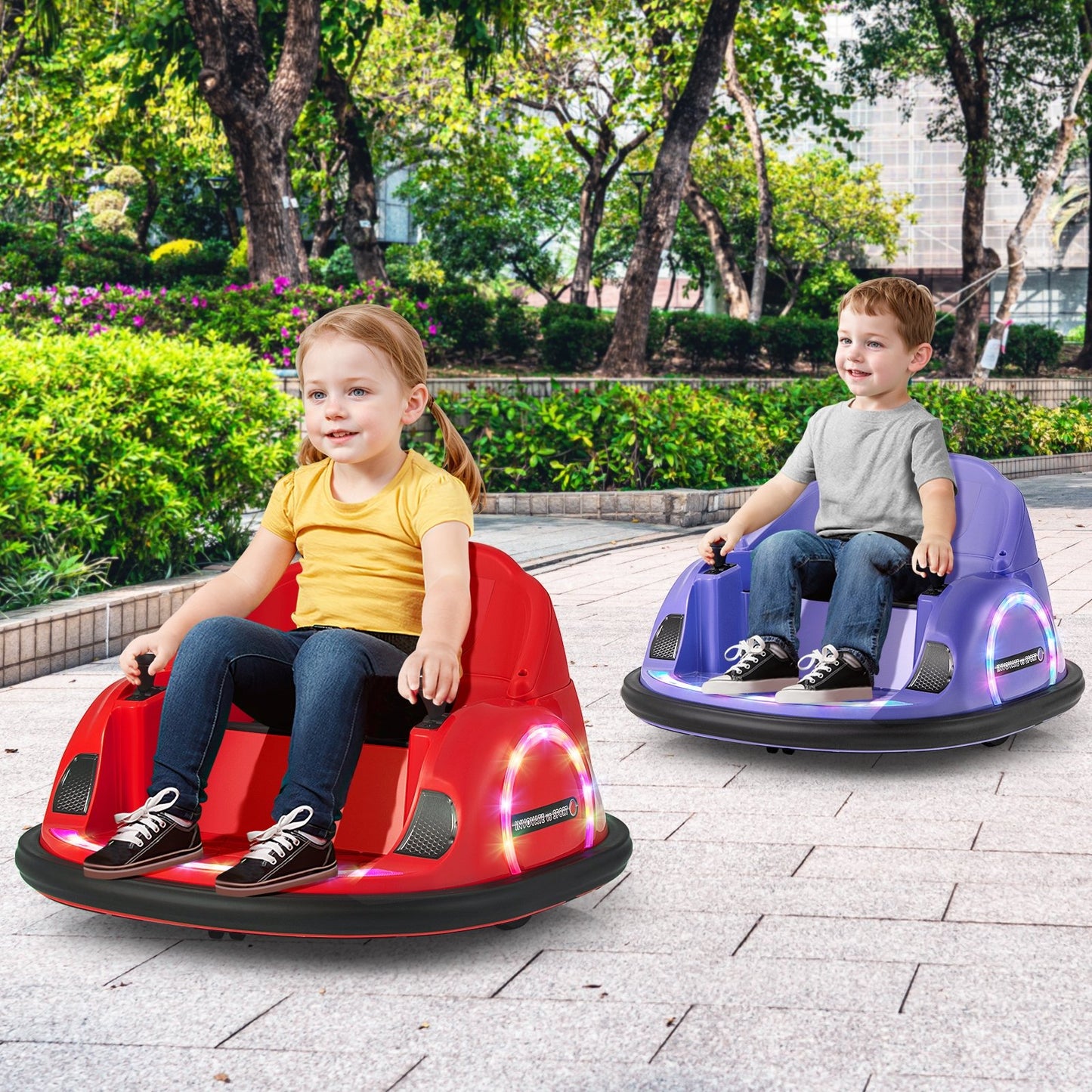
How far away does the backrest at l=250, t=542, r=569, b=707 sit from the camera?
326 cm

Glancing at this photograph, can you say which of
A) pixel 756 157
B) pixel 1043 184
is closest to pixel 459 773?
pixel 1043 184

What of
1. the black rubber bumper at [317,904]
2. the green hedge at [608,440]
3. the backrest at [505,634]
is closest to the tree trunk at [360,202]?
the green hedge at [608,440]

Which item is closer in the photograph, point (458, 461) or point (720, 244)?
point (458, 461)

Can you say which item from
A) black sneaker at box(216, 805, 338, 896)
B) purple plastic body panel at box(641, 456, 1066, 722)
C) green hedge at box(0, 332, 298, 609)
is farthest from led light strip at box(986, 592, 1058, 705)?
green hedge at box(0, 332, 298, 609)

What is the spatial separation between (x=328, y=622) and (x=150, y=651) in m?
0.39

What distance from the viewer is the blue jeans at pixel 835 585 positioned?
4379 millimetres

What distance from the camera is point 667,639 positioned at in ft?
15.7

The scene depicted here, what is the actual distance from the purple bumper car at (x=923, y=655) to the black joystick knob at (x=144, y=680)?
67.9 inches

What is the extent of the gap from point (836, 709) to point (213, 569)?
3.93 metres

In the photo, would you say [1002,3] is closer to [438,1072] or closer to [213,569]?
[213,569]

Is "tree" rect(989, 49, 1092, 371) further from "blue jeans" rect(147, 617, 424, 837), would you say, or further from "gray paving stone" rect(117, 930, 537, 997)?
"gray paving stone" rect(117, 930, 537, 997)

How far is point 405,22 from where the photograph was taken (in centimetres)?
2373

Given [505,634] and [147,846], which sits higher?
[505,634]

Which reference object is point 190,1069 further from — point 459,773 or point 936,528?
point 936,528
